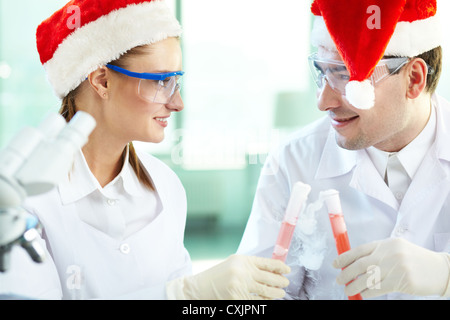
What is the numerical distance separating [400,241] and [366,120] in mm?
416

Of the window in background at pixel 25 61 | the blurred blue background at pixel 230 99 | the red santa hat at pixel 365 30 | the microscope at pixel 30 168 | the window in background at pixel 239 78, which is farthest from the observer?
the window in background at pixel 239 78

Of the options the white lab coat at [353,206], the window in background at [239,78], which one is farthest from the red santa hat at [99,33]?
the window in background at [239,78]

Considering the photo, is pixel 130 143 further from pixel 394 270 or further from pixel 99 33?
pixel 394 270

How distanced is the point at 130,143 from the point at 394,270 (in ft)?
2.64

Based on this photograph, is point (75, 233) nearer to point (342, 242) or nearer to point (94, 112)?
point (94, 112)

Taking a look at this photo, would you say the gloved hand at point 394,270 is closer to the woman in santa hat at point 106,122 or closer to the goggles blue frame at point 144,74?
the woman in santa hat at point 106,122

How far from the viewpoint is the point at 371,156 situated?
60.8 inches

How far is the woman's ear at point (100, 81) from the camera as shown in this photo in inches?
53.1

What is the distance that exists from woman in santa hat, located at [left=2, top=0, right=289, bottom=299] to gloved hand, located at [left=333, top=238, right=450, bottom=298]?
455 mm

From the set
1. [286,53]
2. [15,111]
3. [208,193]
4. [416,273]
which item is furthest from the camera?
[286,53]

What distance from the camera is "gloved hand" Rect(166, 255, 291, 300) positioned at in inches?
43.5

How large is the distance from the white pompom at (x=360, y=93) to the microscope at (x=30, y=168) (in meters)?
0.73

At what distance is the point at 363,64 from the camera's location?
1.27 m
